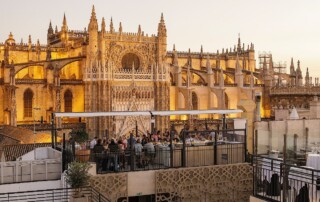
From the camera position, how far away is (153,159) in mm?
18266

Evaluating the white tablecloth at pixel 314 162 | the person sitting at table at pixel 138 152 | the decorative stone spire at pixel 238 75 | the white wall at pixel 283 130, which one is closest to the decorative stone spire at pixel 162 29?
the decorative stone spire at pixel 238 75

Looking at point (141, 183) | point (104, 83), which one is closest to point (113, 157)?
point (141, 183)

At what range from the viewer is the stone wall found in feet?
54.7

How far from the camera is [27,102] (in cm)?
4325

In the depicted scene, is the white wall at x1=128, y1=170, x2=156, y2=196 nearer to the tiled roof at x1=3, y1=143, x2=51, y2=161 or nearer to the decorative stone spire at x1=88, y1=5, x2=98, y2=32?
the tiled roof at x1=3, y1=143, x2=51, y2=161

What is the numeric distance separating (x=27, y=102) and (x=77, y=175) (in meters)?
29.6

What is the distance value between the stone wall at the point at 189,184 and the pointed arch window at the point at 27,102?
27701mm

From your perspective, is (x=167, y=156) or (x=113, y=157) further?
(x=167, y=156)

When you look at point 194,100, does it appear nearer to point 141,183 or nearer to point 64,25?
point 64,25

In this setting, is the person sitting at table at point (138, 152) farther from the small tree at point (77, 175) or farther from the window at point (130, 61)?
the window at point (130, 61)

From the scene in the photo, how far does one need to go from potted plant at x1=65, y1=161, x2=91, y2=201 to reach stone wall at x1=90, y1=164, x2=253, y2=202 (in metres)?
0.86

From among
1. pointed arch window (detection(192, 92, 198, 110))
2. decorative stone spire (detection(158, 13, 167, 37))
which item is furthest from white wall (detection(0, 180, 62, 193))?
pointed arch window (detection(192, 92, 198, 110))

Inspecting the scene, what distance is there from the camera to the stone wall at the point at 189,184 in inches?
657

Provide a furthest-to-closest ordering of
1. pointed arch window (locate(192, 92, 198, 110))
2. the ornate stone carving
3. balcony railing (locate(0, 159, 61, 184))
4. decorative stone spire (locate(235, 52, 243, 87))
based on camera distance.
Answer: decorative stone spire (locate(235, 52, 243, 87))
pointed arch window (locate(192, 92, 198, 110))
the ornate stone carving
balcony railing (locate(0, 159, 61, 184))
